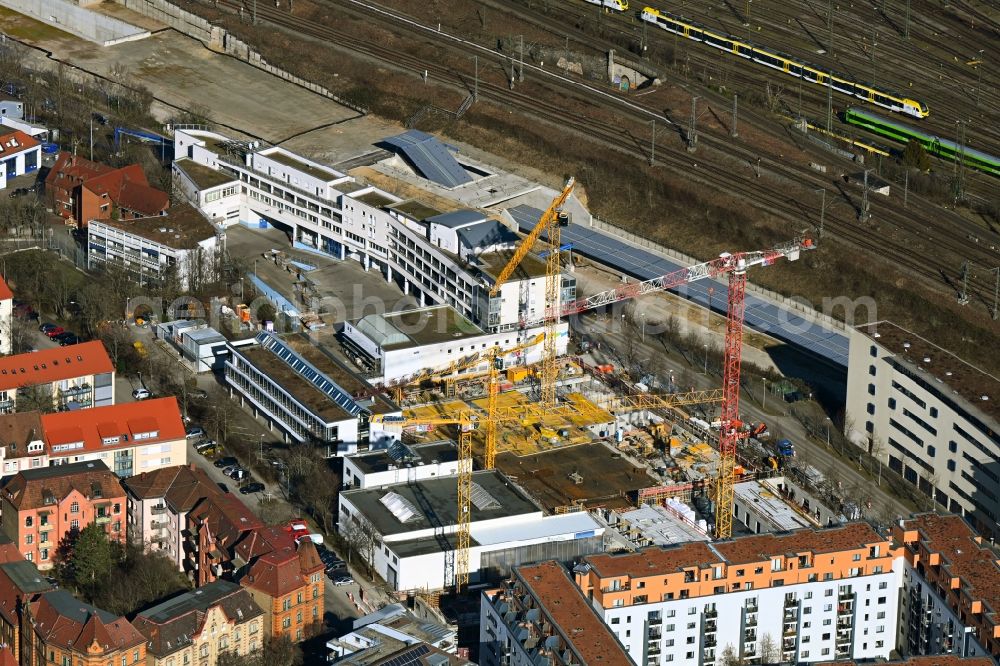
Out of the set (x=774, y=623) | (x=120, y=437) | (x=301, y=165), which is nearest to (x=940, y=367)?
(x=774, y=623)

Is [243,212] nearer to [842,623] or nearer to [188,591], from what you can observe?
[188,591]

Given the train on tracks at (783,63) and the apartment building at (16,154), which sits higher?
the train on tracks at (783,63)

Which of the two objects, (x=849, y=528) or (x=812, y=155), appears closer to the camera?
(x=849, y=528)

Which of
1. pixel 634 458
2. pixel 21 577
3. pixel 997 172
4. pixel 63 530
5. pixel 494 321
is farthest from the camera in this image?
pixel 997 172

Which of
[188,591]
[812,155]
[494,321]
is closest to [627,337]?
[494,321]

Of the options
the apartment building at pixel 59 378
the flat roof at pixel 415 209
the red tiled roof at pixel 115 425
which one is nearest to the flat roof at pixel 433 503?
the red tiled roof at pixel 115 425

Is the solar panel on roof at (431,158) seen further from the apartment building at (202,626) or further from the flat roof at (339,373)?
the apartment building at (202,626)
